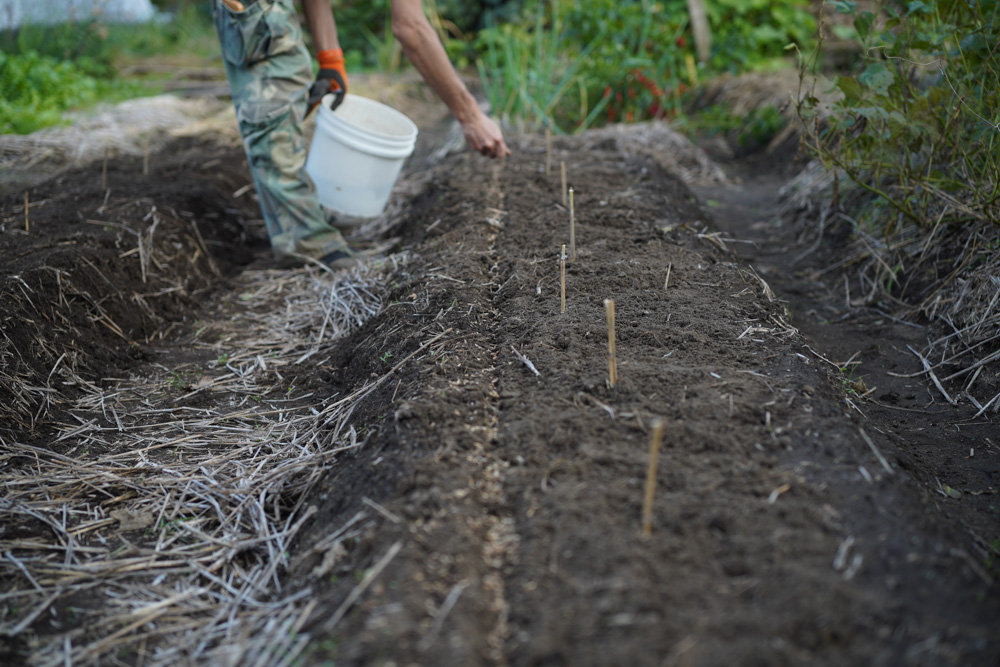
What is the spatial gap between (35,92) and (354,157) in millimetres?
3244

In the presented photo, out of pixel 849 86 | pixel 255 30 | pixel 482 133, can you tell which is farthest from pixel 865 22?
pixel 255 30

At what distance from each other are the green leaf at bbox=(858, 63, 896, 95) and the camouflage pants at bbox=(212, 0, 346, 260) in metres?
2.12

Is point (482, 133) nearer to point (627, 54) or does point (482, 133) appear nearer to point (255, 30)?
point (255, 30)

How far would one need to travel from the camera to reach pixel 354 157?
9.52ft

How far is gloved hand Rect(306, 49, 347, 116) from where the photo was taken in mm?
2965

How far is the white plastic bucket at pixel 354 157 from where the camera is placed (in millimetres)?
2848

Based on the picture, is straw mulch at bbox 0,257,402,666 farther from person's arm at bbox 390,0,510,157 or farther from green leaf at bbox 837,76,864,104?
green leaf at bbox 837,76,864,104

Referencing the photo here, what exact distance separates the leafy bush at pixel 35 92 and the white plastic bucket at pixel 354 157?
2.42 m

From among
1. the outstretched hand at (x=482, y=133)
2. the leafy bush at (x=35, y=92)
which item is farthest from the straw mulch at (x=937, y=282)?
the leafy bush at (x=35, y=92)

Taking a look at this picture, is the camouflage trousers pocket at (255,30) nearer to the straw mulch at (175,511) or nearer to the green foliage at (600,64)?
the straw mulch at (175,511)

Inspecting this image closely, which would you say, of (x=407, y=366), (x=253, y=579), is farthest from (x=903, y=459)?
(x=253, y=579)

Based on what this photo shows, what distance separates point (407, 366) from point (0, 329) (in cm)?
131

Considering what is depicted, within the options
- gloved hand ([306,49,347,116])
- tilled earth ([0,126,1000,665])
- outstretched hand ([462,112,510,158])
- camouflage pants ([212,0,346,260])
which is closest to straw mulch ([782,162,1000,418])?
tilled earth ([0,126,1000,665])

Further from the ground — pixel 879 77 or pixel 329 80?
pixel 329 80
